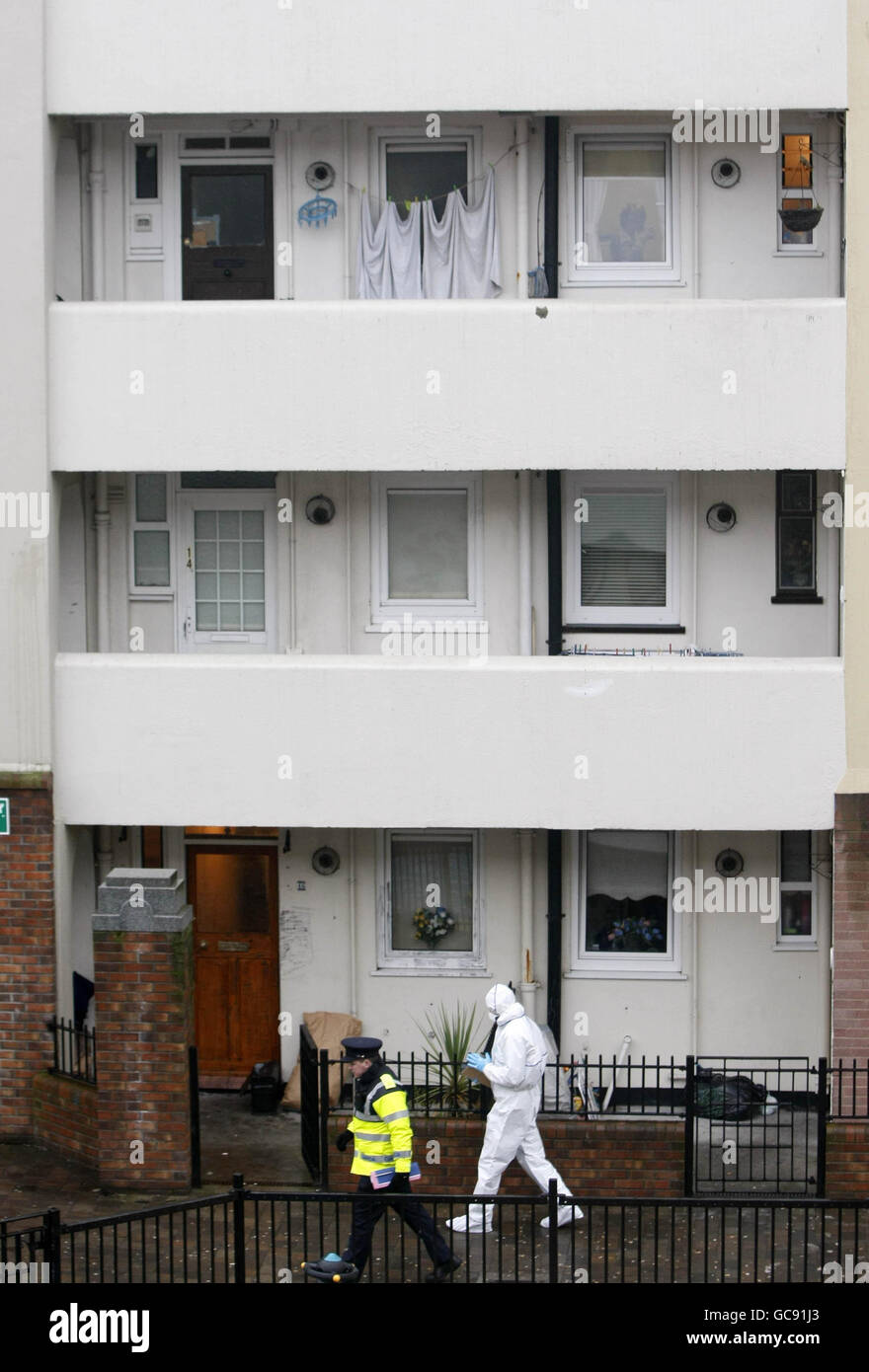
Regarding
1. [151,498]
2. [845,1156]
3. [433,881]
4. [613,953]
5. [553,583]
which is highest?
[151,498]

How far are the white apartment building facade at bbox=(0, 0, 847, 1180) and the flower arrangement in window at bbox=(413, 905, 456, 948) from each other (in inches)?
2.8

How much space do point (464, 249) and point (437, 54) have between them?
1.79 m

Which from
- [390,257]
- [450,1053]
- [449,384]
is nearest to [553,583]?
[449,384]

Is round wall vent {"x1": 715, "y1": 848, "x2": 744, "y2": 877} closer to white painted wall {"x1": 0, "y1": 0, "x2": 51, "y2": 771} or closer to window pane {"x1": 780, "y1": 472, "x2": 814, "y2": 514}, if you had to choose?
window pane {"x1": 780, "y1": 472, "x2": 814, "y2": 514}

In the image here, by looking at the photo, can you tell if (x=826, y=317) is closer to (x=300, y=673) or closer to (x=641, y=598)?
(x=641, y=598)

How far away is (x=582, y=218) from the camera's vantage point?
55.4 ft

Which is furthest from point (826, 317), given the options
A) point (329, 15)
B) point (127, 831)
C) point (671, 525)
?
point (127, 831)

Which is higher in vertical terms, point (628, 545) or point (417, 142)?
point (417, 142)

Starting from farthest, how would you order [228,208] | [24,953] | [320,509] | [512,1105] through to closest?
[320,509], [228,208], [24,953], [512,1105]

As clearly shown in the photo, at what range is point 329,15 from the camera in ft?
52.0

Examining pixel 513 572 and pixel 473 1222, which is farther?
pixel 513 572

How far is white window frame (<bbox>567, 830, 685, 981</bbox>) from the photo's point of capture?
1748 centimetres

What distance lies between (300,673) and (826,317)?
218 inches

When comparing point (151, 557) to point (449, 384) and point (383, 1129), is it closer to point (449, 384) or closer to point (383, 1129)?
point (449, 384)
